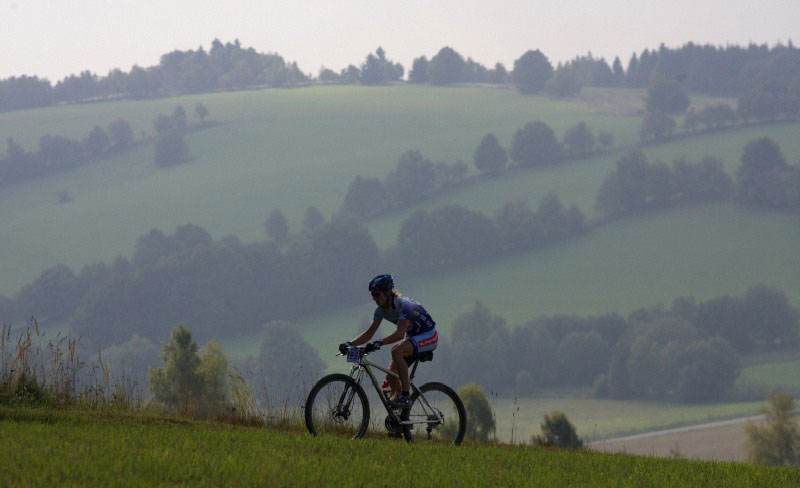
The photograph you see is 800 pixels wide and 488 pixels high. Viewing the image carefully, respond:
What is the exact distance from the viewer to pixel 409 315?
11414 millimetres

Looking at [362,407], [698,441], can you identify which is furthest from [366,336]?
[698,441]

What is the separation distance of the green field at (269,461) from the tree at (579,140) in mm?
168360

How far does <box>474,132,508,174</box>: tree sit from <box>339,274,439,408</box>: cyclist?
15995 cm

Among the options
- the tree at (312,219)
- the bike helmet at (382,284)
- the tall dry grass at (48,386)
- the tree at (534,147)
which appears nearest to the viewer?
the bike helmet at (382,284)

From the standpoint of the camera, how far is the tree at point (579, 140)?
17700 cm

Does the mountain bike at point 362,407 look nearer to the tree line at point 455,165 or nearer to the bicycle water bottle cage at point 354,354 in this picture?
the bicycle water bottle cage at point 354,354

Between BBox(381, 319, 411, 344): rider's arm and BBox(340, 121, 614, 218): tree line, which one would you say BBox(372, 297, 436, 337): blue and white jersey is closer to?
BBox(381, 319, 411, 344): rider's arm

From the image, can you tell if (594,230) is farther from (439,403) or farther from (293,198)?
(439,403)

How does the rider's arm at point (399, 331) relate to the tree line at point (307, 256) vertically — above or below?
above

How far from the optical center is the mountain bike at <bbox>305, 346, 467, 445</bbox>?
11.3 metres

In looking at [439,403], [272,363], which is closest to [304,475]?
[439,403]

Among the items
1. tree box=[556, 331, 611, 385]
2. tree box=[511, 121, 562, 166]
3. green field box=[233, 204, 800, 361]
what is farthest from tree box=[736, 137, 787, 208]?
tree box=[556, 331, 611, 385]

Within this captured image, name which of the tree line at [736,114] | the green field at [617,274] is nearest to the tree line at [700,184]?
the green field at [617,274]

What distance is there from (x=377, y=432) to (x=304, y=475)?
3661 millimetres
